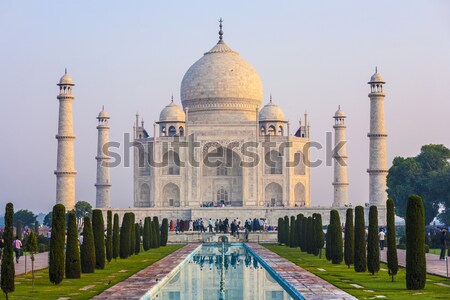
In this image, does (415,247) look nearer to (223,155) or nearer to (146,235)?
(146,235)

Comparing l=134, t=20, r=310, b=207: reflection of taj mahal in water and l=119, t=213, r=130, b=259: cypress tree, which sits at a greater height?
l=134, t=20, r=310, b=207: reflection of taj mahal in water

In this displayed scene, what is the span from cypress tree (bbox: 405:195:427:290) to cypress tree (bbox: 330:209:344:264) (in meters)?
5.48

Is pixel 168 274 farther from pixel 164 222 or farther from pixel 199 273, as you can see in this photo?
pixel 164 222

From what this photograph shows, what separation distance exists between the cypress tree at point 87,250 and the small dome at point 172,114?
88.8ft

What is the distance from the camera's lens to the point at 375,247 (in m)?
15.4

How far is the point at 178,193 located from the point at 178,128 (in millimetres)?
3764

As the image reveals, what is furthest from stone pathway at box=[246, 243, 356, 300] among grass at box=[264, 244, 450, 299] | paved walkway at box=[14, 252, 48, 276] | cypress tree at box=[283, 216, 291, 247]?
cypress tree at box=[283, 216, 291, 247]

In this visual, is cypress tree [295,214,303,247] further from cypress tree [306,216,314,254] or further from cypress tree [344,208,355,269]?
cypress tree [344,208,355,269]

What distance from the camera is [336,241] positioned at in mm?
18484

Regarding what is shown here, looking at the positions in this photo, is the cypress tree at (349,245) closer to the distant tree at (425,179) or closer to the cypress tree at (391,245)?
the cypress tree at (391,245)

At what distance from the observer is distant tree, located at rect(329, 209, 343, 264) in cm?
1836

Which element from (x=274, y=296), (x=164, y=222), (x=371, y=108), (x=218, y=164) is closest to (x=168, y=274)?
(x=274, y=296)

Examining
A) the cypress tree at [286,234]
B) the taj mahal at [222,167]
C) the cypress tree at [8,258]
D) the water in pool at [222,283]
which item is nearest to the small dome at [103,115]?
the taj mahal at [222,167]

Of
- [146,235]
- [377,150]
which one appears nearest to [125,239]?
[146,235]
